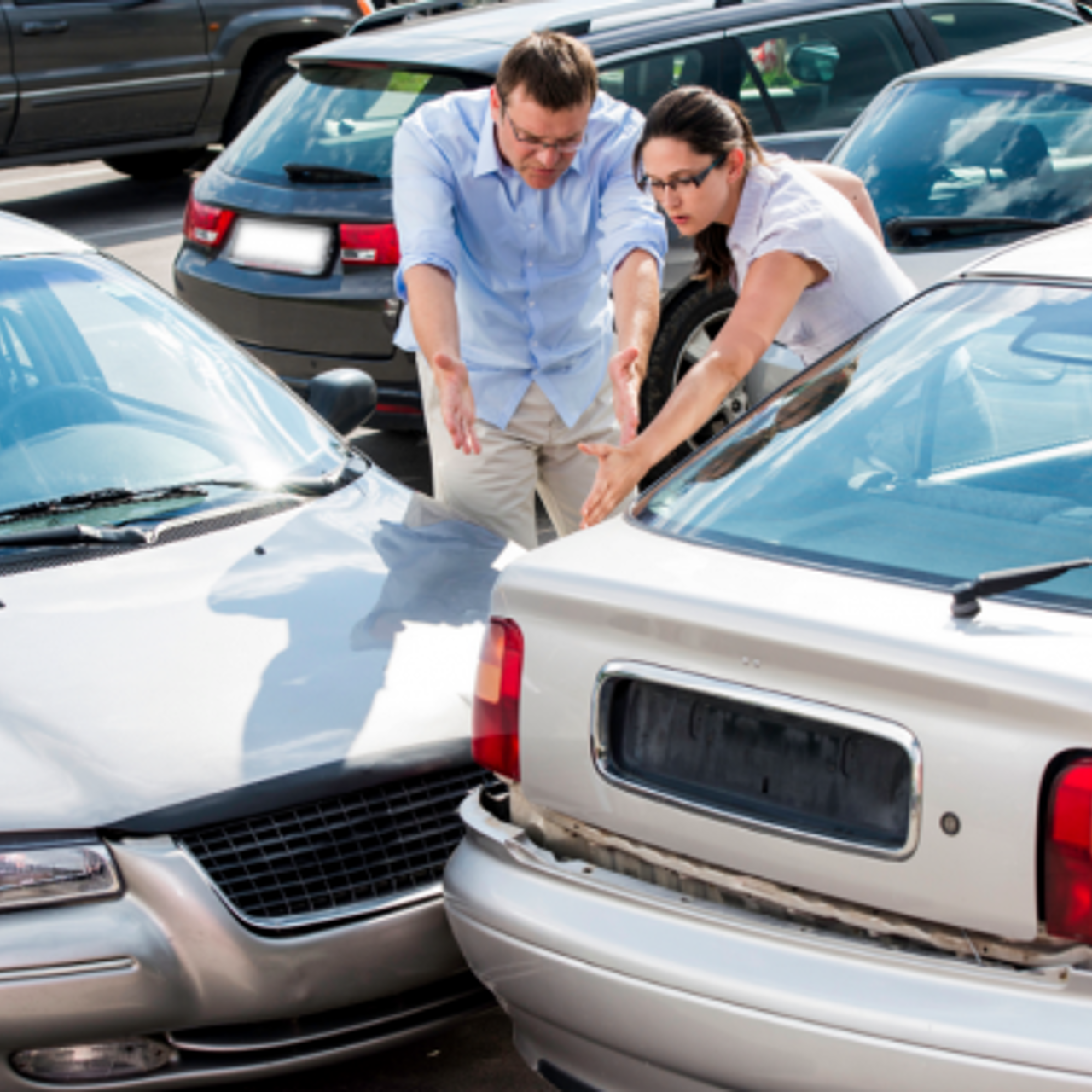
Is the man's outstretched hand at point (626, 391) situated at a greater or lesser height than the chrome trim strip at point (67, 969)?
greater

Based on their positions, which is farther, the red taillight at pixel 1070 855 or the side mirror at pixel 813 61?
the side mirror at pixel 813 61

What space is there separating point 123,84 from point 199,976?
9.95 meters

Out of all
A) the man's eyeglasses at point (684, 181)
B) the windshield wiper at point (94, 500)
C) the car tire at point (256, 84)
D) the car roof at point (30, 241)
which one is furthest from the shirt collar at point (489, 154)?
the car tire at point (256, 84)

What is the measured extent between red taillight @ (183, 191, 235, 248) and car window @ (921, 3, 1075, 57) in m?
3.09

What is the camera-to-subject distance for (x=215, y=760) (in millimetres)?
2752

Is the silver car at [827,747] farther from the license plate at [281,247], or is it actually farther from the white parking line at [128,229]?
the white parking line at [128,229]

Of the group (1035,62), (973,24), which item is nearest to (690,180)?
(1035,62)

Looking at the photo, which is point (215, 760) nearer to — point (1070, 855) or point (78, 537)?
point (78, 537)

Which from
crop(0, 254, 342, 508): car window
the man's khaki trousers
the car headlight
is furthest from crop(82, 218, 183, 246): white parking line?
the car headlight

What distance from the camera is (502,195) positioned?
3.85m

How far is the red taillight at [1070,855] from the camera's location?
1.93m

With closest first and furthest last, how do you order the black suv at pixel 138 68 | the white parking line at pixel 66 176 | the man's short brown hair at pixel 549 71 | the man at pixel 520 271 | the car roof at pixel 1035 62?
the man's short brown hair at pixel 549 71 → the man at pixel 520 271 → the car roof at pixel 1035 62 → the black suv at pixel 138 68 → the white parking line at pixel 66 176

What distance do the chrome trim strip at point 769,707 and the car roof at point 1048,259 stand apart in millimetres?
1043

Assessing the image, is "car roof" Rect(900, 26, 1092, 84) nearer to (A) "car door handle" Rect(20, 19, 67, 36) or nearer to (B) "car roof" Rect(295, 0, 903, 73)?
(B) "car roof" Rect(295, 0, 903, 73)
